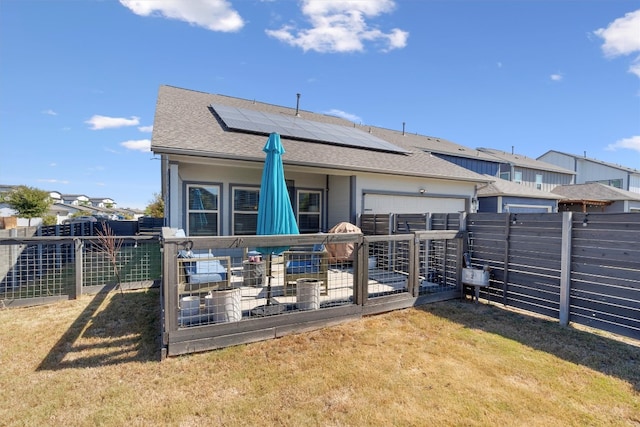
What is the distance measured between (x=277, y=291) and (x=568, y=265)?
15.2ft

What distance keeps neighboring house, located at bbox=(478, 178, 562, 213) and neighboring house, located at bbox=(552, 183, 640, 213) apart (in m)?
3.99

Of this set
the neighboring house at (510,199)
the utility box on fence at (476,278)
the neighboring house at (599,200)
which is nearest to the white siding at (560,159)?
the neighboring house at (599,200)

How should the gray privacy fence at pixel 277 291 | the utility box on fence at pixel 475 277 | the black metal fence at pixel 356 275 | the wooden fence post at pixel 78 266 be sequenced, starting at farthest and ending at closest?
the wooden fence post at pixel 78 266
the utility box on fence at pixel 475 277
the black metal fence at pixel 356 275
the gray privacy fence at pixel 277 291

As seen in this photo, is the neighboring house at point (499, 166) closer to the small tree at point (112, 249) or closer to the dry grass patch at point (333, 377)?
the dry grass patch at point (333, 377)

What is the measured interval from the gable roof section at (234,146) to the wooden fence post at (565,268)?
15.7 feet

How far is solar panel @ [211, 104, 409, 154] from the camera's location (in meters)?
8.86

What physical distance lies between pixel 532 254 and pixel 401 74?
37.9 feet

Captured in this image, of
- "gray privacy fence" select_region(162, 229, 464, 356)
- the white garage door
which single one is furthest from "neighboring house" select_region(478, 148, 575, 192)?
"gray privacy fence" select_region(162, 229, 464, 356)

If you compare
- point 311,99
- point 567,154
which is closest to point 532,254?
point 311,99

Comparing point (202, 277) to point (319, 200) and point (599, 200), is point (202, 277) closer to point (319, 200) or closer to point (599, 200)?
point (319, 200)

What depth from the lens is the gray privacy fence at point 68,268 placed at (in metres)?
5.49

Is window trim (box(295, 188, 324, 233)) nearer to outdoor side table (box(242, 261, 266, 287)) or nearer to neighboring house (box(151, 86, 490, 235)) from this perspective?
neighboring house (box(151, 86, 490, 235))

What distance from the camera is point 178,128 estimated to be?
7.41m

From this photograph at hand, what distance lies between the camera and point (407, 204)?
31.9ft
